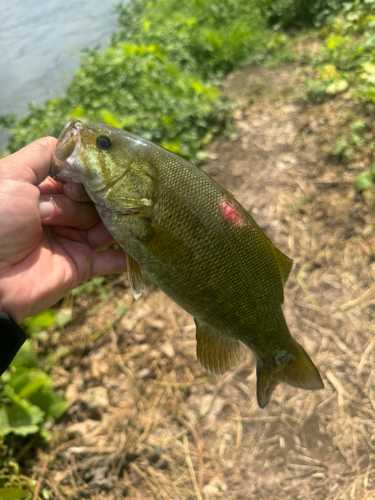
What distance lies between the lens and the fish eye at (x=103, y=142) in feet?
5.50

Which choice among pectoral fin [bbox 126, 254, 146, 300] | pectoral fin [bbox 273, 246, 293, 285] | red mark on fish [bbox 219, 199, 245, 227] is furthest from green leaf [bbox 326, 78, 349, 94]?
pectoral fin [bbox 126, 254, 146, 300]

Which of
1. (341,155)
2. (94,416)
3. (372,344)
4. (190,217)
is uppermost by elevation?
(190,217)

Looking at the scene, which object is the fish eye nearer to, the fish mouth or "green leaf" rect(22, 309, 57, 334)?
the fish mouth

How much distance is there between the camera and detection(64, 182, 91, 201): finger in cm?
187

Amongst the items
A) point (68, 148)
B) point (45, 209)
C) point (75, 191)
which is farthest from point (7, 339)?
point (68, 148)

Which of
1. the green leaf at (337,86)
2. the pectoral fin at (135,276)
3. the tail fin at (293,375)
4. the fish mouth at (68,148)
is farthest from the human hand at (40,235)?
the green leaf at (337,86)

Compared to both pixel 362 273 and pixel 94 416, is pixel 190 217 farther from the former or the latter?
pixel 362 273

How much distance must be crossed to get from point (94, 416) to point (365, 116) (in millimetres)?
4155

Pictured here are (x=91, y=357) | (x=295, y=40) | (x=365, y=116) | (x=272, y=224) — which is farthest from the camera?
(x=295, y=40)

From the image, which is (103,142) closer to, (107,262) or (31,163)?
(31,163)

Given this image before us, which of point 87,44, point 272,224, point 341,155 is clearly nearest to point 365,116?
point 341,155

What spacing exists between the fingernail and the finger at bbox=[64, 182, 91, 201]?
4.2 inches

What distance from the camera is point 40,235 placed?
198 centimetres

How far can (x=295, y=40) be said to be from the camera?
660 cm
